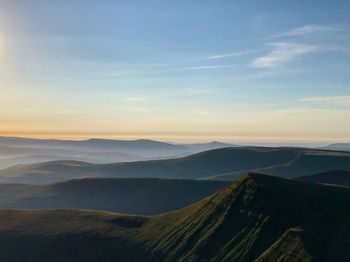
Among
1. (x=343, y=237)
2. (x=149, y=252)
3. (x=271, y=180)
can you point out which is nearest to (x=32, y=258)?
(x=149, y=252)

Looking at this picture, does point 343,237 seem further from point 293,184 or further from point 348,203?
Result: point 293,184

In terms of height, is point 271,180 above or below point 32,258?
above

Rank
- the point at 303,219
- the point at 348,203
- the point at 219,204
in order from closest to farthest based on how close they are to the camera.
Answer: the point at 303,219
the point at 348,203
the point at 219,204

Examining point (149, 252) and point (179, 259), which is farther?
point (149, 252)

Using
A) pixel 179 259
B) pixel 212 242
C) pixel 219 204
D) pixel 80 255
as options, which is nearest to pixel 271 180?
pixel 219 204

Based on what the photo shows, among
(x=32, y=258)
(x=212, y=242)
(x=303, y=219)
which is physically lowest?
(x=32, y=258)

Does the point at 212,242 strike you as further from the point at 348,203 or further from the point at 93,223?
the point at 93,223

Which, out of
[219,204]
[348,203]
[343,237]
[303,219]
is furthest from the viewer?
[219,204]
